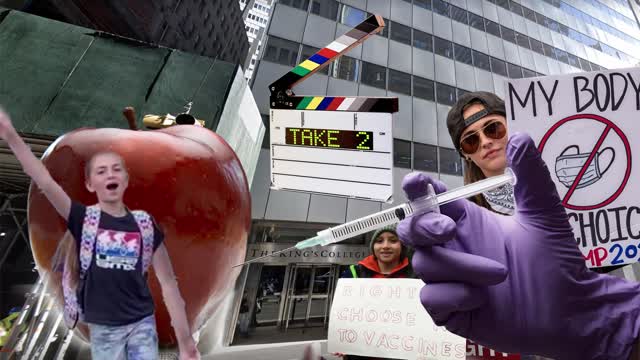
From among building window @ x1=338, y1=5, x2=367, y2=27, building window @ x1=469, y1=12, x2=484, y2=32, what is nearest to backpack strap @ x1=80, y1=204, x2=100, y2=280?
building window @ x1=338, y1=5, x2=367, y2=27

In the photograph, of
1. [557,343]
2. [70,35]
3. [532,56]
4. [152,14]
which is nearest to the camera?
[557,343]

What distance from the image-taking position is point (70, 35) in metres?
1.85

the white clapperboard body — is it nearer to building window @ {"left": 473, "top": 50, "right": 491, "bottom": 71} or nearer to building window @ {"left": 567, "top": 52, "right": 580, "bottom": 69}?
building window @ {"left": 473, "top": 50, "right": 491, "bottom": 71}

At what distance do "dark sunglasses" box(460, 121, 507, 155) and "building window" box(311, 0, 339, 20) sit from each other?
794 centimetres

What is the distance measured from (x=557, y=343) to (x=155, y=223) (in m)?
0.86

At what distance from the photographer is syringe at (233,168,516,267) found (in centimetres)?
62

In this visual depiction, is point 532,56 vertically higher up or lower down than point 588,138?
higher up

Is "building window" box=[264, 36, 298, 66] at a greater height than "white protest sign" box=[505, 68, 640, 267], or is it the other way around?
"building window" box=[264, 36, 298, 66]

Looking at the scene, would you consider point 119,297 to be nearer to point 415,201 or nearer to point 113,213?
point 113,213

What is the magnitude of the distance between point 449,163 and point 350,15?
4940 millimetres

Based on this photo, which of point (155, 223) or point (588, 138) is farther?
point (588, 138)

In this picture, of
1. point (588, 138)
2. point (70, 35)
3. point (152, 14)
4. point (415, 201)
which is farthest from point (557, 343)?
point (152, 14)

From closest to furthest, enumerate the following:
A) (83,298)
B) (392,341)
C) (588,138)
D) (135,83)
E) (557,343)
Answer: (83,298), (557,343), (588,138), (392,341), (135,83)

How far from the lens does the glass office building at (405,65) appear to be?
18.0 ft
